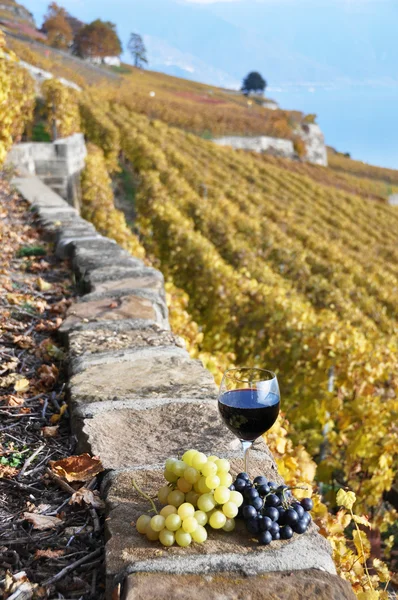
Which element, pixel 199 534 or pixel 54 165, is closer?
pixel 199 534

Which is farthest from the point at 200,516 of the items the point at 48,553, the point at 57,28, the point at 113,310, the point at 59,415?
the point at 57,28

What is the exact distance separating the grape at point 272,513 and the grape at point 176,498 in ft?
0.63

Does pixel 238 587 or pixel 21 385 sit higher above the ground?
pixel 238 587

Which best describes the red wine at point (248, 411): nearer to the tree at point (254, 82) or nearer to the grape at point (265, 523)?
the grape at point (265, 523)

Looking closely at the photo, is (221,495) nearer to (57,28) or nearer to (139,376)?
(139,376)

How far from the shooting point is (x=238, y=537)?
→ 1.33 metres

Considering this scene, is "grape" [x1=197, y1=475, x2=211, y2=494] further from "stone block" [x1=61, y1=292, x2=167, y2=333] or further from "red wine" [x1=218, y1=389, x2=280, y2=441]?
"stone block" [x1=61, y1=292, x2=167, y2=333]

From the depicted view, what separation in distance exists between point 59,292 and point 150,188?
30.2ft

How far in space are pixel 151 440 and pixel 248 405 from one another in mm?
415

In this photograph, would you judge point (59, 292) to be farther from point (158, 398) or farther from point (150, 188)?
point (150, 188)

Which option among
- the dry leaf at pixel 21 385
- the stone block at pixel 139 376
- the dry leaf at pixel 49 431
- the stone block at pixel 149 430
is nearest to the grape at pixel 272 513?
the stone block at pixel 149 430

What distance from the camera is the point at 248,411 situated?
1489mm

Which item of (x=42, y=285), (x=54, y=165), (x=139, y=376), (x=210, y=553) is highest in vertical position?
(x=210, y=553)

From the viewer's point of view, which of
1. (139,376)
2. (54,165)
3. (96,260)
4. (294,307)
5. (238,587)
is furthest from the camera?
(54,165)
